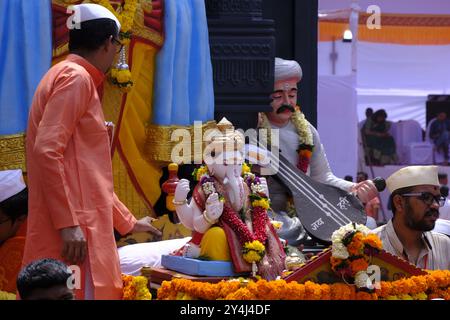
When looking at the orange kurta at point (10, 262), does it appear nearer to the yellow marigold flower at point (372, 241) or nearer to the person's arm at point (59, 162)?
the person's arm at point (59, 162)

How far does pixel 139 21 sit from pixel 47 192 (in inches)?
108

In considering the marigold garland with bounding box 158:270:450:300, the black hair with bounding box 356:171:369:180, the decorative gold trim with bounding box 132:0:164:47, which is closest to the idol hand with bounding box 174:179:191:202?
the marigold garland with bounding box 158:270:450:300

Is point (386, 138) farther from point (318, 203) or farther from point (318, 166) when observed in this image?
→ point (318, 203)

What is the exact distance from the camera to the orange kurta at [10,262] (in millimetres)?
5391

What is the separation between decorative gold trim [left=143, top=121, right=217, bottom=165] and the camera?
710 cm

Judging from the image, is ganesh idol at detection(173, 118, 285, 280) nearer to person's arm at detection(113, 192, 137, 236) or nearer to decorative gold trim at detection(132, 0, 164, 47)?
person's arm at detection(113, 192, 137, 236)

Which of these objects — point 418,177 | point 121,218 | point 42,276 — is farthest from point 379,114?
point 42,276

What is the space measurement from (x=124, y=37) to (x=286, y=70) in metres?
1.21

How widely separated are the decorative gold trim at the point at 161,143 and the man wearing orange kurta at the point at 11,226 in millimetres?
1513

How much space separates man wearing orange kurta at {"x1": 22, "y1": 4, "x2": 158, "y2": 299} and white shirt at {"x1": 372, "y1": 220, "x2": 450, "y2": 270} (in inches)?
63.2

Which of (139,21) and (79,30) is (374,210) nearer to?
(139,21)

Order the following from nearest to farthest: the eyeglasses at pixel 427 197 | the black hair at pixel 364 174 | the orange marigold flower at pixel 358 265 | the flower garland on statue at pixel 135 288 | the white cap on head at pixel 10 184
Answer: the flower garland on statue at pixel 135 288, the orange marigold flower at pixel 358 265, the white cap on head at pixel 10 184, the eyeglasses at pixel 427 197, the black hair at pixel 364 174

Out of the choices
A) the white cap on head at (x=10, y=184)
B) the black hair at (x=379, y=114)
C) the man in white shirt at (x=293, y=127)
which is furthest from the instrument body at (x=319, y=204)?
the black hair at (x=379, y=114)

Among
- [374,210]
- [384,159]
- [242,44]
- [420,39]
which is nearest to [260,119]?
[242,44]
